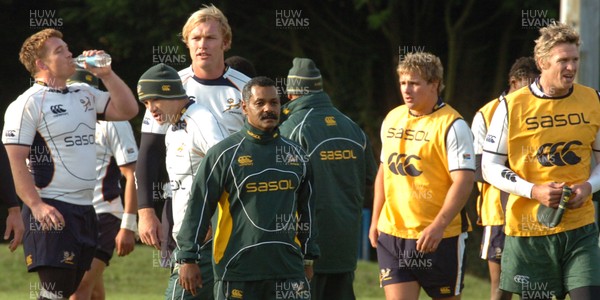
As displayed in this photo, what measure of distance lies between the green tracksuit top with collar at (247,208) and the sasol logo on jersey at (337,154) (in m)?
1.50

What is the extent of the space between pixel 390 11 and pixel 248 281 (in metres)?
12.2

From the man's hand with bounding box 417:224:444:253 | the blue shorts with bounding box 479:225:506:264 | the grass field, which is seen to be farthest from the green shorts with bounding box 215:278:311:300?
the grass field

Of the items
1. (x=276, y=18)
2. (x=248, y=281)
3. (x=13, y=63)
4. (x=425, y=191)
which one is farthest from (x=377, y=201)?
(x=13, y=63)

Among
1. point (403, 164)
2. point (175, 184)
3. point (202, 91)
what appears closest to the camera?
point (175, 184)

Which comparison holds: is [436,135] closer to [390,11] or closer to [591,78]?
[591,78]

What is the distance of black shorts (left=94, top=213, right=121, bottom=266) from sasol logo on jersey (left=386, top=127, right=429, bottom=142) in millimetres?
3257

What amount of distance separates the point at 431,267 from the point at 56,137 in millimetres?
2804

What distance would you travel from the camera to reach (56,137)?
900 cm

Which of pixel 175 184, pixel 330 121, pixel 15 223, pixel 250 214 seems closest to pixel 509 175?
pixel 250 214

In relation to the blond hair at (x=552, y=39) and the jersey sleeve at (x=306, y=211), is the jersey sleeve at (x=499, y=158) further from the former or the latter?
the jersey sleeve at (x=306, y=211)

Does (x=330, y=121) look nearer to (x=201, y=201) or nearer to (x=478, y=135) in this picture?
(x=478, y=135)

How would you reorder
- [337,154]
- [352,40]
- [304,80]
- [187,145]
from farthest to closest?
[352,40] < [304,80] < [337,154] < [187,145]

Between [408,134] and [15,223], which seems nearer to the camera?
[15,223]

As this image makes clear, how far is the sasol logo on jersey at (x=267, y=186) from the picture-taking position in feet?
25.1
